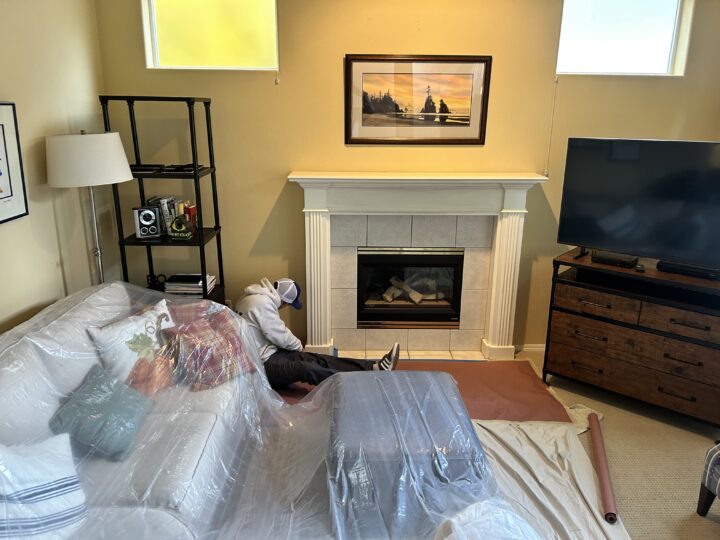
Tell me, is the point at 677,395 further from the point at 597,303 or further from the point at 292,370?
the point at 292,370

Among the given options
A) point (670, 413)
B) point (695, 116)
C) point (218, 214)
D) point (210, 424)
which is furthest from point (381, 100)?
point (670, 413)

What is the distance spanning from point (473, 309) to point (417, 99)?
4.77ft

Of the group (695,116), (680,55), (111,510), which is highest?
(680,55)

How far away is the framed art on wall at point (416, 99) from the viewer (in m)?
3.48

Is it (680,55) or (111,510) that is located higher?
(680,55)

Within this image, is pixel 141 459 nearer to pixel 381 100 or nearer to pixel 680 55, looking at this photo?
pixel 381 100

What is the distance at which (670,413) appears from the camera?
3.20 metres

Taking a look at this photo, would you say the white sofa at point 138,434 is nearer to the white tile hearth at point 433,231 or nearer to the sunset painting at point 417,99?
the white tile hearth at point 433,231

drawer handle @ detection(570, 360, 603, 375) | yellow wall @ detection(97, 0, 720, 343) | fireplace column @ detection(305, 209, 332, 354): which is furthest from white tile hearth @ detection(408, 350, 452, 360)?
yellow wall @ detection(97, 0, 720, 343)

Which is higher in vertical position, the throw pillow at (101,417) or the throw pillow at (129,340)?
the throw pillow at (129,340)

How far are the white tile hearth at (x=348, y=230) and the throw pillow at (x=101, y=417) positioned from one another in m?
1.84

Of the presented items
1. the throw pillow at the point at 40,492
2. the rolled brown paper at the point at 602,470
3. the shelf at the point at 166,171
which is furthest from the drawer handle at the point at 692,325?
the throw pillow at the point at 40,492

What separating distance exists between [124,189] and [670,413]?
3.53 metres

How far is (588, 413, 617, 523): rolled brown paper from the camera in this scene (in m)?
2.36
